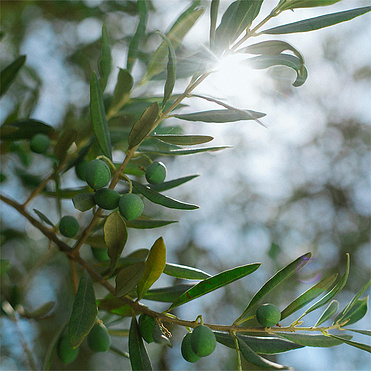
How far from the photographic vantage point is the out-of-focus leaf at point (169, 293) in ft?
3.16

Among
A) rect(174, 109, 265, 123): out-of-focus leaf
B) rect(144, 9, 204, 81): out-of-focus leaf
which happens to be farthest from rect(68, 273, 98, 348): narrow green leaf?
rect(144, 9, 204, 81): out-of-focus leaf

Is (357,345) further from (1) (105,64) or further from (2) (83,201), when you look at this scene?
(1) (105,64)

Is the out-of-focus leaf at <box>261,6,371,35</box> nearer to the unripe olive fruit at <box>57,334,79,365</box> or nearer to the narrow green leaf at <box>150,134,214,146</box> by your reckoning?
the narrow green leaf at <box>150,134,214,146</box>

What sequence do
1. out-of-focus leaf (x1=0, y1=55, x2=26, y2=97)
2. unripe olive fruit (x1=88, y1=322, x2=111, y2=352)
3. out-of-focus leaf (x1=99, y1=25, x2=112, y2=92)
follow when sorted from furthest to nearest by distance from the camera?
out-of-focus leaf (x1=0, y1=55, x2=26, y2=97)
out-of-focus leaf (x1=99, y1=25, x2=112, y2=92)
unripe olive fruit (x1=88, y1=322, x2=111, y2=352)

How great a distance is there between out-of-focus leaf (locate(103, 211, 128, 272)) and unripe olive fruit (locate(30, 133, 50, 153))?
517 millimetres

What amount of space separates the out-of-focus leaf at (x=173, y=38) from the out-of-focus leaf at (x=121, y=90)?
4.2 inches

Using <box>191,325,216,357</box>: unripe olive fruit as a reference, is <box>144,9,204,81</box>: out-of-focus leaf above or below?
above

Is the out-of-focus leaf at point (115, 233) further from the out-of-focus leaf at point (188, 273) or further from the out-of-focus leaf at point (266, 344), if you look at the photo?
the out-of-focus leaf at point (266, 344)

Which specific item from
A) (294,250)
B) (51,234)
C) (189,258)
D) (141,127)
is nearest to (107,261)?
(51,234)

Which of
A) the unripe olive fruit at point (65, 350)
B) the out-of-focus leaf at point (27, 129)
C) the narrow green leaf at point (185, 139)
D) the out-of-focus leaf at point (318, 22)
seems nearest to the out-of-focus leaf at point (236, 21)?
the out-of-focus leaf at point (318, 22)

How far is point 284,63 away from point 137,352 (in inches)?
23.6

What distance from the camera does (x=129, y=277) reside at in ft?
2.76

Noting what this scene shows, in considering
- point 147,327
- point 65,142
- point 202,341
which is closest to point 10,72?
point 65,142

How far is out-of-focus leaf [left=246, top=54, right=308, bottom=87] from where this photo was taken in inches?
31.5
